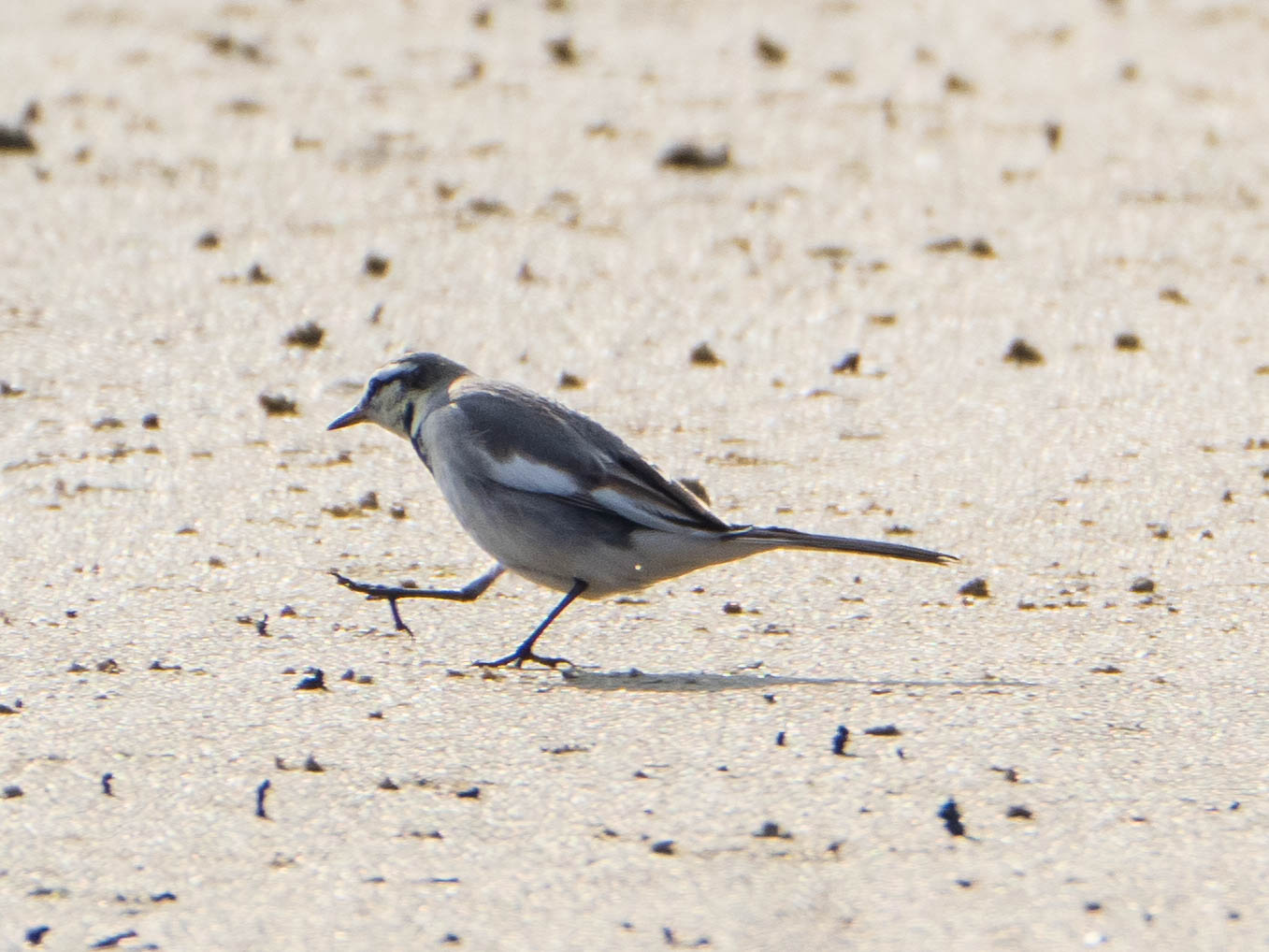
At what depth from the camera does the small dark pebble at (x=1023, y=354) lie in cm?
675

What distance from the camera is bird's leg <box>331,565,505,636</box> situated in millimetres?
4547

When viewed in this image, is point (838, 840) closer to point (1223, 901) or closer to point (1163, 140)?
point (1223, 901)

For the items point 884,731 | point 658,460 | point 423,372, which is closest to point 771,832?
point 884,731

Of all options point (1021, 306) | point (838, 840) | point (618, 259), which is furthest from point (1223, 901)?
point (618, 259)

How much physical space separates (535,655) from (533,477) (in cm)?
38

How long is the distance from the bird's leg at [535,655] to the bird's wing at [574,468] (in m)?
0.19

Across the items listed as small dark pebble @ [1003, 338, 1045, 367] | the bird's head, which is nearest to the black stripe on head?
the bird's head

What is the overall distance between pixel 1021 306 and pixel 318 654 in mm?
3698

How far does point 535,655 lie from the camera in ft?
14.5

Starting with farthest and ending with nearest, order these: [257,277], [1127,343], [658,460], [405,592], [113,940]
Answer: [257,277] → [1127,343] → [658,460] → [405,592] → [113,940]

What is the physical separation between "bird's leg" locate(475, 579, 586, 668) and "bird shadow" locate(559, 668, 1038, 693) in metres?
0.06

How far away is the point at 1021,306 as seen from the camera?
7320 millimetres

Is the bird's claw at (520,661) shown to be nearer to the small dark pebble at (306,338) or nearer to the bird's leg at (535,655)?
the bird's leg at (535,655)

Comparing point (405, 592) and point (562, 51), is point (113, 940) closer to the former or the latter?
point (405, 592)
